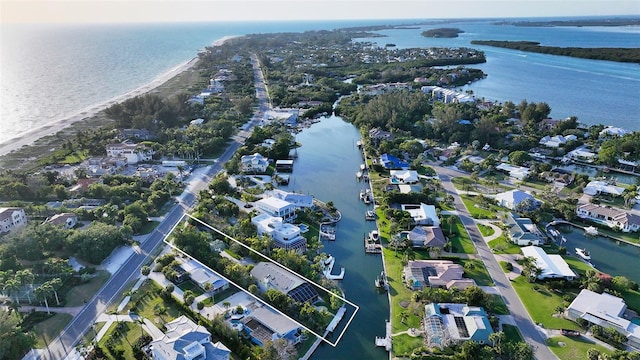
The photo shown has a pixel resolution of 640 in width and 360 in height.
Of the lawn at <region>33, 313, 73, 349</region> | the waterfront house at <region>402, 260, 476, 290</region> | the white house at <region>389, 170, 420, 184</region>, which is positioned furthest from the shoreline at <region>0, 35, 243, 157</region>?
the waterfront house at <region>402, 260, 476, 290</region>

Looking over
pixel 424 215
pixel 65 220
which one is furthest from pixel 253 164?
pixel 424 215

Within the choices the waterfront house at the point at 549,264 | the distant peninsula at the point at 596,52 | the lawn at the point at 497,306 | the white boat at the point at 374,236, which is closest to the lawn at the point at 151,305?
the white boat at the point at 374,236

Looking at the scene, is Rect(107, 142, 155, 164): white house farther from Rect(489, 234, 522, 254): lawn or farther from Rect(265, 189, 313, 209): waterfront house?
Rect(489, 234, 522, 254): lawn

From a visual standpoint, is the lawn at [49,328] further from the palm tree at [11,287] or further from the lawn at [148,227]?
the lawn at [148,227]

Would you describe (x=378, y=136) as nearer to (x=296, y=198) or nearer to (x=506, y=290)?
(x=296, y=198)

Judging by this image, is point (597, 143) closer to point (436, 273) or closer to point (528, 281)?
point (528, 281)
